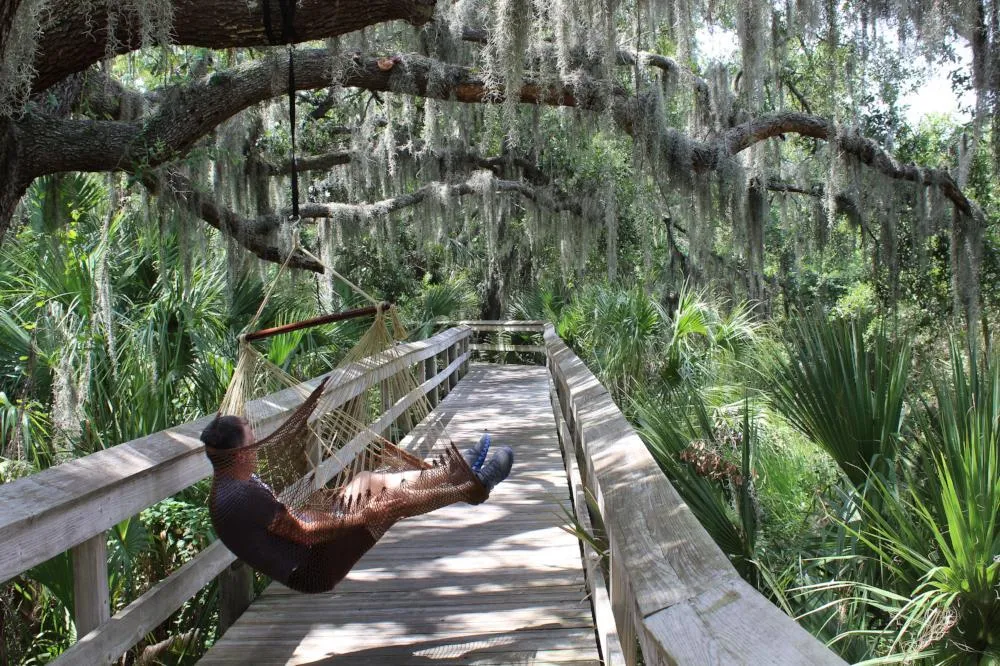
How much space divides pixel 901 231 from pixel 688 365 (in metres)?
4.91

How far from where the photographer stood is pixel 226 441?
2.28 metres

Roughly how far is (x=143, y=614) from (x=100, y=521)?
1.26 feet

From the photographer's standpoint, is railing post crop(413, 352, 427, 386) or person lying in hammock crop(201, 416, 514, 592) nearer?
person lying in hammock crop(201, 416, 514, 592)

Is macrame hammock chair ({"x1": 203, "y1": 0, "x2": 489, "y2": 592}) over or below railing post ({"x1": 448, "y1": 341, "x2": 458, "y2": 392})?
over

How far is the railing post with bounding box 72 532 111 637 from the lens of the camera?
194 centimetres

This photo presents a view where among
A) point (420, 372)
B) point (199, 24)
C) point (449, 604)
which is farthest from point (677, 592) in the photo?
point (420, 372)

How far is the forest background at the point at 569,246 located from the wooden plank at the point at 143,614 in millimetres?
431

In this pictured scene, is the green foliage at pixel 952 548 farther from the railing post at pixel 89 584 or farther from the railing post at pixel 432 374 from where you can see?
the railing post at pixel 432 374

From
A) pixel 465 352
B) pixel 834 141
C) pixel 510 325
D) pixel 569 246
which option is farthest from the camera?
pixel 510 325

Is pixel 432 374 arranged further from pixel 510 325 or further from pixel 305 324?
pixel 305 324

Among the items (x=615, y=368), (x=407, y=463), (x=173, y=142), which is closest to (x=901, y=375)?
(x=407, y=463)

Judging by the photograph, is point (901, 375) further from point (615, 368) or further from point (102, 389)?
point (615, 368)

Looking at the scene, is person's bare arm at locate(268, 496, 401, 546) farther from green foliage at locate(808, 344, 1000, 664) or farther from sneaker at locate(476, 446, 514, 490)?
green foliage at locate(808, 344, 1000, 664)

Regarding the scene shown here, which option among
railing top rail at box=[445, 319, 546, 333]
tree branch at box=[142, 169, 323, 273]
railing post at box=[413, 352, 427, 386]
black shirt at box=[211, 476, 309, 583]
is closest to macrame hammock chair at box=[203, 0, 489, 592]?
black shirt at box=[211, 476, 309, 583]
